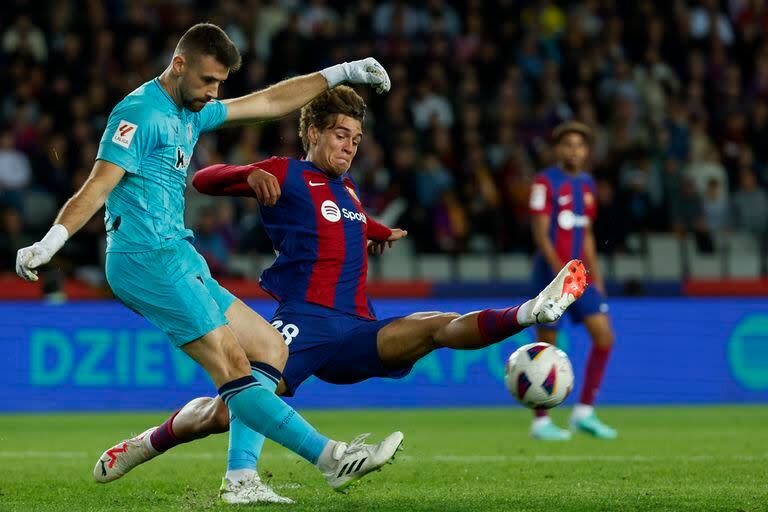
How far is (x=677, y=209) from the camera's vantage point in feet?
48.1

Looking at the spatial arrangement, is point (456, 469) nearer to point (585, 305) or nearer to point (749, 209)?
point (585, 305)

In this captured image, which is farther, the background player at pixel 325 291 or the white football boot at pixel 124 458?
the white football boot at pixel 124 458

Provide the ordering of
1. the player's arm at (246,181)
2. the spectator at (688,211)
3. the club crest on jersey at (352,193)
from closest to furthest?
the player's arm at (246,181) < the club crest on jersey at (352,193) < the spectator at (688,211)

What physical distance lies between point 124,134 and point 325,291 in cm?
133

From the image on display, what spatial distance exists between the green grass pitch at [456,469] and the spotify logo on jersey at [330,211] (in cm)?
128

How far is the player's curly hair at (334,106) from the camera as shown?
632 centimetres

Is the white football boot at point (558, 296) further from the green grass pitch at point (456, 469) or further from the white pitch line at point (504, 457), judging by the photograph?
the white pitch line at point (504, 457)

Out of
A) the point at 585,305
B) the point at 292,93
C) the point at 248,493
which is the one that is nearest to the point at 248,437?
the point at 248,493

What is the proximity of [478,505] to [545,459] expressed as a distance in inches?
91.1

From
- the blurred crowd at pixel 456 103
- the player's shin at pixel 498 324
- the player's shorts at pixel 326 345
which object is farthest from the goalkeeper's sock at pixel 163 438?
the blurred crowd at pixel 456 103

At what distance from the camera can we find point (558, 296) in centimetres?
539

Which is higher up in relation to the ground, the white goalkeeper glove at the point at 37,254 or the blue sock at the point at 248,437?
the white goalkeeper glove at the point at 37,254

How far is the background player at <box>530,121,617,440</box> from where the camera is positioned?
962 centimetres

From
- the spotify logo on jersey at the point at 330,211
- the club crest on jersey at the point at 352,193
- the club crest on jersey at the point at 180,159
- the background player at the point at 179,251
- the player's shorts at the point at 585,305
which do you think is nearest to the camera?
the background player at the point at 179,251
